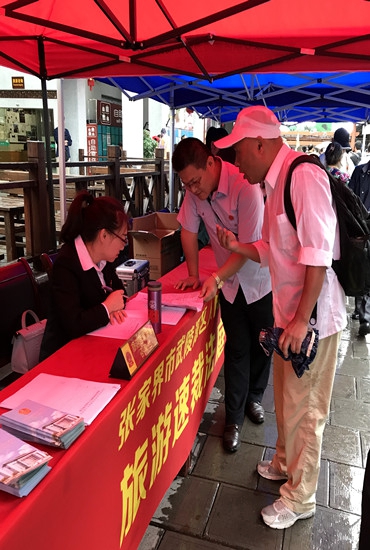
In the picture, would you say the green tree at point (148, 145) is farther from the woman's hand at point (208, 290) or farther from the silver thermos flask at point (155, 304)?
the silver thermos flask at point (155, 304)

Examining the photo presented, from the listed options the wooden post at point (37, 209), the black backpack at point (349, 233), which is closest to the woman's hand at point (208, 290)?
the black backpack at point (349, 233)

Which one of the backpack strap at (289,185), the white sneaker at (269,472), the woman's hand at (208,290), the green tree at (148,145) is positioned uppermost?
the green tree at (148,145)

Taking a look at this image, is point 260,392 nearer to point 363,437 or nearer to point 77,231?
point 363,437

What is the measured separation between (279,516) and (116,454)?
3.38 ft

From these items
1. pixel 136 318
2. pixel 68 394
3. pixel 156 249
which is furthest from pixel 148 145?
pixel 68 394

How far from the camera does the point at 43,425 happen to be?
3.47ft

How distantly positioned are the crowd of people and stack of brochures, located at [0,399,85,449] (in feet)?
2.07

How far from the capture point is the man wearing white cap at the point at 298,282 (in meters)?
1.49

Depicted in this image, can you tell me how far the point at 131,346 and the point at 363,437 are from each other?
189 cm

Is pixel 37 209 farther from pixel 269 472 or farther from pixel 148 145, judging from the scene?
pixel 148 145

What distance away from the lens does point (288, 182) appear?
1.54 m

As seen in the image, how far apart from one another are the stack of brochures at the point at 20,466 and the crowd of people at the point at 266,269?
2.55 ft

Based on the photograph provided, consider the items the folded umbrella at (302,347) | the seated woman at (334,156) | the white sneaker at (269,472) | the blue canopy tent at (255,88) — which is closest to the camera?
the folded umbrella at (302,347)

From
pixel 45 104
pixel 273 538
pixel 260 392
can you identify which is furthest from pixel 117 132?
pixel 273 538
